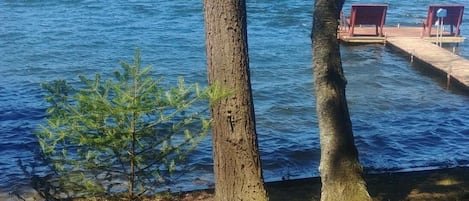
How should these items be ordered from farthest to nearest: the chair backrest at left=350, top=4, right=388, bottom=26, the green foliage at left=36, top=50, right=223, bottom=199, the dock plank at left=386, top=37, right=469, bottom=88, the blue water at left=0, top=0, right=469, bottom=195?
the chair backrest at left=350, top=4, right=388, bottom=26, the dock plank at left=386, top=37, right=469, bottom=88, the blue water at left=0, top=0, right=469, bottom=195, the green foliage at left=36, top=50, right=223, bottom=199

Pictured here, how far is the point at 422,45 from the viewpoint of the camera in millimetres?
18922

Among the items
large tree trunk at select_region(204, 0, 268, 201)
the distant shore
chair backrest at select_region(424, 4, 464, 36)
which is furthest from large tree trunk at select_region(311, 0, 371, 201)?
chair backrest at select_region(424, 4, 464, 36)

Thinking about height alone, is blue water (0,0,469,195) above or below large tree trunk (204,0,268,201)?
below

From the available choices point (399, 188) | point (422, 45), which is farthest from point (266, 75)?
point (399, 188)

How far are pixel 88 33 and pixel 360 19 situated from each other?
903 centimetres

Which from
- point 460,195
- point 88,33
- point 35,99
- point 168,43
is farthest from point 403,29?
point 460,195

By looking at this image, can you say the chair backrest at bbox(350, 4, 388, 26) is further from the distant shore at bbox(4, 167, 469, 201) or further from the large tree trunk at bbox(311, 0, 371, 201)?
the large tree trunk at bbox(311, 0, 371, 201)

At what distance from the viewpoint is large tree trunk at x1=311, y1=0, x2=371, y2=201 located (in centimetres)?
558

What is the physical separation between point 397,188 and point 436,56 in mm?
10850

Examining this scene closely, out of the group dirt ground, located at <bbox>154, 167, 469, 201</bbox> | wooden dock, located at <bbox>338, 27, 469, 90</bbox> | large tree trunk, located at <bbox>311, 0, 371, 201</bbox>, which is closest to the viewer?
large tree trunk, located at <bbox>311, 0, 371, 201</bbox>

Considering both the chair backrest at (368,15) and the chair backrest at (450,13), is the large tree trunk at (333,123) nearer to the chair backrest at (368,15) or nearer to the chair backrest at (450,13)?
the chair backrest at (368,15)

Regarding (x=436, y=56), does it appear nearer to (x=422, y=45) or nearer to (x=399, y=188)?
(x=422, y=45)

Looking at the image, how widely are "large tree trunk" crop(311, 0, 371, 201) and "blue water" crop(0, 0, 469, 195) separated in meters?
2.91

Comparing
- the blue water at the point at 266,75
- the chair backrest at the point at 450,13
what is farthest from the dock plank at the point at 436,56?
the chair backrest at the point at 450,13
